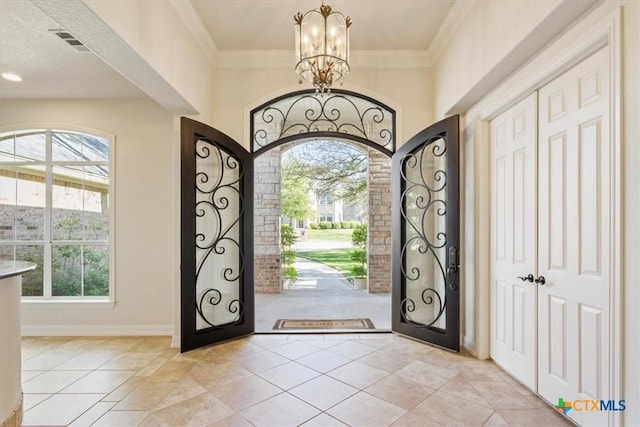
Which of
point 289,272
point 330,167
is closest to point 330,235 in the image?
point 330,167

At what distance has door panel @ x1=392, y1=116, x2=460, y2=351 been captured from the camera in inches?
129

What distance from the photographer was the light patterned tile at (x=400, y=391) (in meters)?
2.42

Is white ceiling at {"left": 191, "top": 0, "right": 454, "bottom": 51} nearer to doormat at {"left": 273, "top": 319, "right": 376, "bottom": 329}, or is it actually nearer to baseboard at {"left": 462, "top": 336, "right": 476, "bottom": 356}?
baseboard at {"left": 462, "top": 336, "right": 476, "bottom": 356}

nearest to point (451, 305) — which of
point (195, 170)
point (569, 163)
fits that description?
point (569, 163)

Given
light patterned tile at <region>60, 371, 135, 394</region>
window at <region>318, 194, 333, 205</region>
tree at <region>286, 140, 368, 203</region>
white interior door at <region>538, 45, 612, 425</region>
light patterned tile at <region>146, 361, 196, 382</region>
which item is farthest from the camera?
window at <region>318, 194, 333, 205</region>

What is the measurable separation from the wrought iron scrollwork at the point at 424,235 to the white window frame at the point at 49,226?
3.58 m

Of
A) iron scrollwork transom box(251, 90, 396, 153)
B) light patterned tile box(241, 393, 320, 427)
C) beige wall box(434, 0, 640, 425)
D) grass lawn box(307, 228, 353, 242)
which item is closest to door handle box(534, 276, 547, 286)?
beige wall box(434, 0, 640, 425)

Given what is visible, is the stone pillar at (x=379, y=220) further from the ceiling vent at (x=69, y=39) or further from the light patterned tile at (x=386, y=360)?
the ceiling vent at (x=69, y=39)

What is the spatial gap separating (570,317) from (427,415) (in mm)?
1142

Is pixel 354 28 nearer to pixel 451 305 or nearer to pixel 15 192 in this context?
pixel 451 305

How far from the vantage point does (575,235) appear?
207 cm

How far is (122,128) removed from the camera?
4148 millimetres

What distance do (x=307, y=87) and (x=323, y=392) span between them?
3.25m

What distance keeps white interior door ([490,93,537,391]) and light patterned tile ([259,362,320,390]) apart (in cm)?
169
